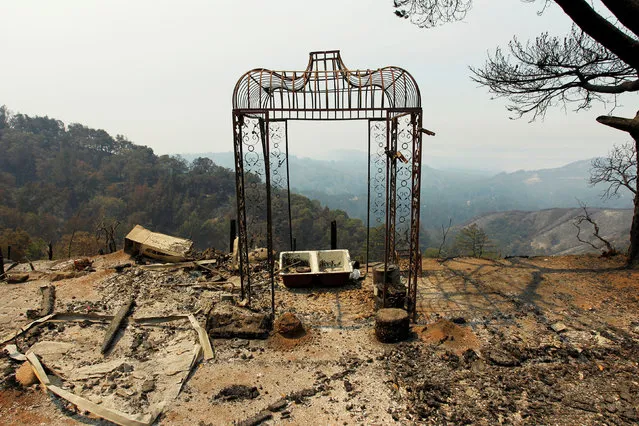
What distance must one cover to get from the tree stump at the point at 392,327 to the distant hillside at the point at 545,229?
193 ft

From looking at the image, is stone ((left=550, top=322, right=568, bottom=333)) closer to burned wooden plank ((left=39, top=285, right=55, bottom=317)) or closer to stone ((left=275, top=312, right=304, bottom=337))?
stone ((left=275, top=312, right=304, bottom=337))

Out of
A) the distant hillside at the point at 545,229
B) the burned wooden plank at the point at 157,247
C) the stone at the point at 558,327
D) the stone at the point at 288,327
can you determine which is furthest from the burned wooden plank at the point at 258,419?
the distant hillside at the point at 545,229

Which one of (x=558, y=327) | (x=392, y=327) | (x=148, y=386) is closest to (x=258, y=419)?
(x=148, y=386)

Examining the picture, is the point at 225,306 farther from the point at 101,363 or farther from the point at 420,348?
the point at 420,348

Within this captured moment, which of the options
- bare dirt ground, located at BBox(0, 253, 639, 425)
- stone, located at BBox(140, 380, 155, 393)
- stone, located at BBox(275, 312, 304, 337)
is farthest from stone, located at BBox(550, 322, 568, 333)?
stone, located at BBox(140, 380, 155, 393)

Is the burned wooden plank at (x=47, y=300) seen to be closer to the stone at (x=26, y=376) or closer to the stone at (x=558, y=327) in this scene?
the stone at (x=26, y=376)

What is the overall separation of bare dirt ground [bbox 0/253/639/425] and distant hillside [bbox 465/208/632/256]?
56.7 metres

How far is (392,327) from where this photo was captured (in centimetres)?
587

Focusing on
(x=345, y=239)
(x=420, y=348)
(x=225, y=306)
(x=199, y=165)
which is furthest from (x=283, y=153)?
(x=199, y=165)

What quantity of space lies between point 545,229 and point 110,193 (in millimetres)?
83061

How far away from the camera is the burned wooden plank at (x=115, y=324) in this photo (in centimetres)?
586

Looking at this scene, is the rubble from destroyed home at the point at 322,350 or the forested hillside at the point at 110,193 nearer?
the rubble from destroyed home at the point at 322,350

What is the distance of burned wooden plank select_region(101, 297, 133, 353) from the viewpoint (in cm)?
586

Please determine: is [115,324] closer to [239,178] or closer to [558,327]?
[239,178]
